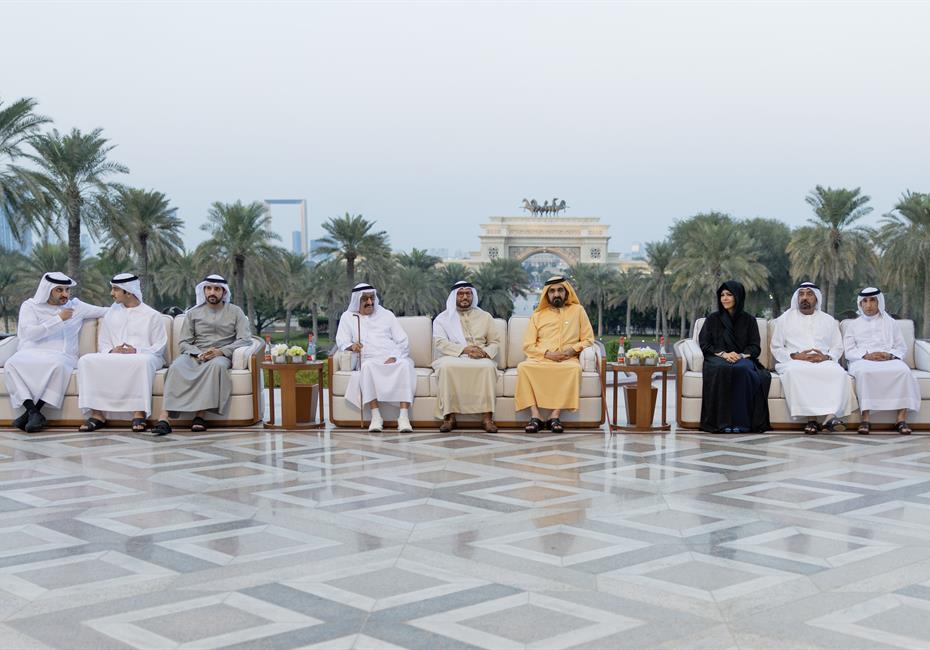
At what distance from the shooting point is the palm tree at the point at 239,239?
31.9 m

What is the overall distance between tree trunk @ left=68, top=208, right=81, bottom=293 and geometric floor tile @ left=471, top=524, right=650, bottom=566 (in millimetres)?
21242

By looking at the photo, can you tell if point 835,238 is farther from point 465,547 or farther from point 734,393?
point 465,547

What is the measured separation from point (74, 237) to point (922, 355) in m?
20.7

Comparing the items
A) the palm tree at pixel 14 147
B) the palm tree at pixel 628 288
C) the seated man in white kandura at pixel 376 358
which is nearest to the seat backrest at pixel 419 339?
the seated man in white kandura at pixel 376 358

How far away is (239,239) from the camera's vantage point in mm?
31906

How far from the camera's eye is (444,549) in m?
4.14

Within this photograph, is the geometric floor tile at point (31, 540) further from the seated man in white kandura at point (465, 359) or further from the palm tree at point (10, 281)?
the palm tree at point (10, 281)

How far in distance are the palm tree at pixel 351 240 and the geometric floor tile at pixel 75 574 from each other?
104 ft

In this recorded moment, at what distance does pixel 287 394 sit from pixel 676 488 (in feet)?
11.7

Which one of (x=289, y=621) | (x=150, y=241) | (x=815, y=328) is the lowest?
(x=289, y=621)

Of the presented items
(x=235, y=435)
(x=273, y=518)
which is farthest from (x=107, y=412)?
(x=273, y=518)

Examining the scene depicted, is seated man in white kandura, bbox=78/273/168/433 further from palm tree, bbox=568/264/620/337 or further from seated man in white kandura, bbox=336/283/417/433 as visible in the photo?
palm tree, bbox=568/264/620/337

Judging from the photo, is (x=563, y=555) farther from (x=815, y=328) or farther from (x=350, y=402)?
(x=815, y=328)

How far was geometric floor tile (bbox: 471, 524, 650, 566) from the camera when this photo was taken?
4020 millimetres
